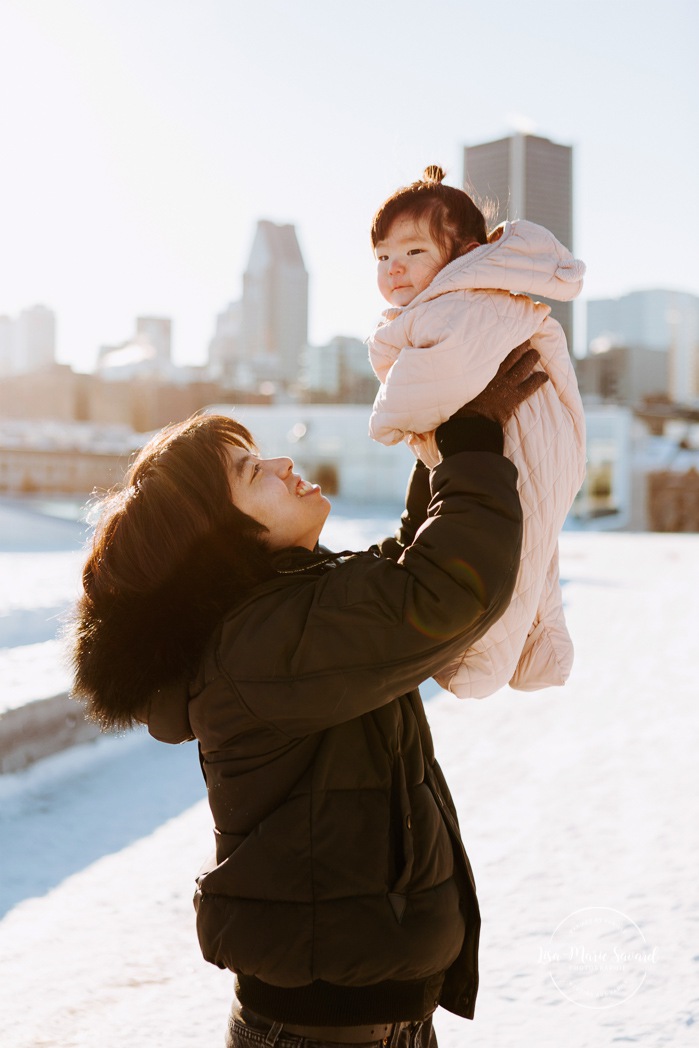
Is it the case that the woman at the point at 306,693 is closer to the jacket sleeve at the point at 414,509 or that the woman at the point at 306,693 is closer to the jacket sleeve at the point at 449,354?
the jacket sleeve at the point at 449,354

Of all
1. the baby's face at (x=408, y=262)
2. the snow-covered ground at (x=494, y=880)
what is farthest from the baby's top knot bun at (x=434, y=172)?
the snow-covered ground at (x=494, y=880)

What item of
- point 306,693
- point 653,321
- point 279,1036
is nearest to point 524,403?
point 306,693

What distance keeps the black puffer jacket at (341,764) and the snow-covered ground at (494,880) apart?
1.19ft

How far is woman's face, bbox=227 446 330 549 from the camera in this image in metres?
1.43

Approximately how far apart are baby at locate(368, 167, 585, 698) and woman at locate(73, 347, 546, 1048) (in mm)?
56

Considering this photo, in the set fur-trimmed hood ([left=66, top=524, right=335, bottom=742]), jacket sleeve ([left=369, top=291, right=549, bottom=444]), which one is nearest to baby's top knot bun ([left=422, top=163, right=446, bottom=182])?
jacket sleeve ([left=369, top=291, right=549, bottom=444])

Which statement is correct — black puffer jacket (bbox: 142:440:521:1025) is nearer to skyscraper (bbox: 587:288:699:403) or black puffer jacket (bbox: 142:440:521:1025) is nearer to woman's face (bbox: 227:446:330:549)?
woman's face (bbox: 227:446:330:549)

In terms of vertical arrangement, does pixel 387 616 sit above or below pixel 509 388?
below

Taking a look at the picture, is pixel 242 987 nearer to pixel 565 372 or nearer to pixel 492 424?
pixel 492 424

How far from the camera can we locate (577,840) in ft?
12.5

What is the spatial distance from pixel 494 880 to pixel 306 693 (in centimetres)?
252

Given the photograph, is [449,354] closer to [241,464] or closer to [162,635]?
[241,464]

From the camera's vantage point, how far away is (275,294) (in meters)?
182

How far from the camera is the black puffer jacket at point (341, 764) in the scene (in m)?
1.25
